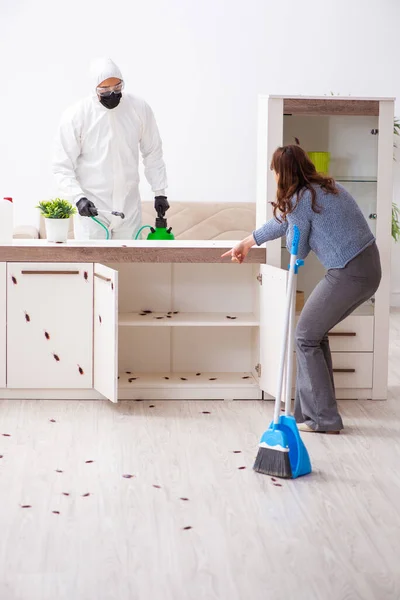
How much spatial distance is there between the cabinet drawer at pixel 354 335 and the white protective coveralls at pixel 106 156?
1.43 meters

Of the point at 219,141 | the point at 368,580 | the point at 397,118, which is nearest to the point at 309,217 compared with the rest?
the point at 368,580

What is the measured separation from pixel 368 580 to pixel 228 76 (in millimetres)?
5428

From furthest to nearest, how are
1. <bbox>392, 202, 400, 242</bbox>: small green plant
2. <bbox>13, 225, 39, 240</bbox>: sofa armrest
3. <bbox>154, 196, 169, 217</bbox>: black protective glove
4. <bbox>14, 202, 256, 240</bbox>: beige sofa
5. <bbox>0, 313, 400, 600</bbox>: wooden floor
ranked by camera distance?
<bbox>392, 202, 400, 242</bbox>: small green plant
<bbox>14, 202, 256, 240</bbox>: beige sofa
<bbox>13, 225, 39, 240</bbox>: sofa armrest
<bbox>154, 196, 169, 217</bbox>: black protective glove
<bbox>0, 313, 400, 600</bbox>: wooden floor

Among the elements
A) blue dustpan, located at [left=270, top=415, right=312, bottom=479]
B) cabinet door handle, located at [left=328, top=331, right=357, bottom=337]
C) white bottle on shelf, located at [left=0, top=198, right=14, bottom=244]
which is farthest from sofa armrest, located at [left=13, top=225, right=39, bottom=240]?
blue dustpan, located at [left=270, top=415, right=312, bottom=479]

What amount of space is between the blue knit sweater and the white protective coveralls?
5.01ft

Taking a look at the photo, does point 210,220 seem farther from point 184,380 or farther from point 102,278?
point 102,278

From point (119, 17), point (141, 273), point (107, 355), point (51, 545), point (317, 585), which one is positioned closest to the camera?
point (317, 585)

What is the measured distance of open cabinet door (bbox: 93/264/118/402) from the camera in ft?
13.4

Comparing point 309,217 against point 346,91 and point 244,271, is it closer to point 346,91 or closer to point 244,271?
point 244,271

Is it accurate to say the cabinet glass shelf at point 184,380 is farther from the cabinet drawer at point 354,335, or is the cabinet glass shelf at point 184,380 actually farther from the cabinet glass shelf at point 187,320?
the cabinet drawer at point 354,335

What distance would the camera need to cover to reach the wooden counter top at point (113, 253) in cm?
435

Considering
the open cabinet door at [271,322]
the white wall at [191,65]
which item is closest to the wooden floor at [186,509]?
the open cabinet door at [271,322]

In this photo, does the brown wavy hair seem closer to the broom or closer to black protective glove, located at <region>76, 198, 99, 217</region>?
the broom

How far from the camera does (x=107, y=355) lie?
420 cm
